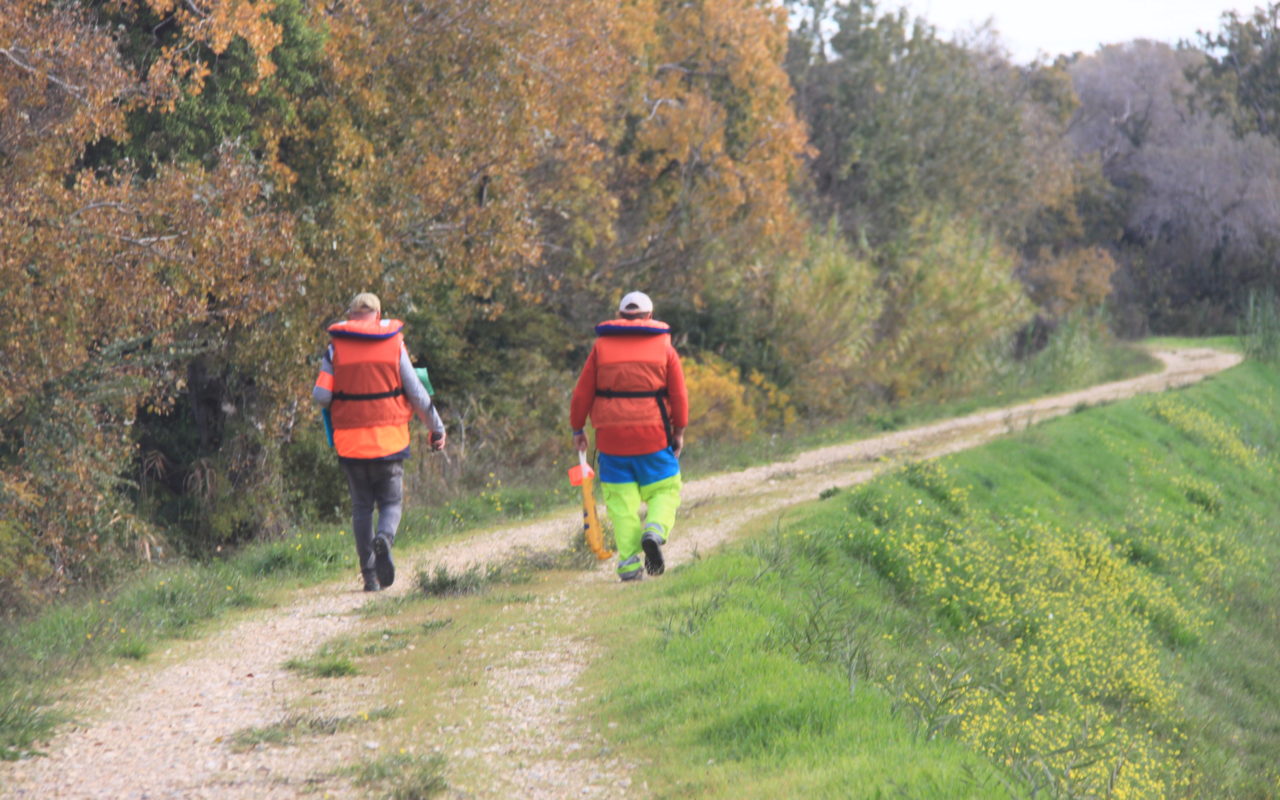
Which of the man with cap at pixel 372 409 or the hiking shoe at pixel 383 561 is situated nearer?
the man with cap at pixel 372 409

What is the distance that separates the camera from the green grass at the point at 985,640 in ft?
18.1

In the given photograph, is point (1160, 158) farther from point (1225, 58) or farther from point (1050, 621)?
point (1050, 621)

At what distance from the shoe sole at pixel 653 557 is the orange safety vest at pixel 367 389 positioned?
182 cm

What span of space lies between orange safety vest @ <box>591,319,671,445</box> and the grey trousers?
Result: 147 centimetres

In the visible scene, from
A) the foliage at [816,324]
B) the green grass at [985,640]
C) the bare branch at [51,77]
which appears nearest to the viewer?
the green grass at [985,640]

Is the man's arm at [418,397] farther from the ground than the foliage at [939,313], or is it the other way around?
the man's arm at [418,397]

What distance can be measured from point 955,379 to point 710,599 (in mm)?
21920

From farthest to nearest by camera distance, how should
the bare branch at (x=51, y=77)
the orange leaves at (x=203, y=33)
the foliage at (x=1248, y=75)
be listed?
the foliage at (x=1248, y=75), the orange leaves at (x=203, y=33), the bare branch at (x=51, y=77)

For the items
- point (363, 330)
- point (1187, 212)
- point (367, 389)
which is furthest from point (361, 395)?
point (1187, 212)

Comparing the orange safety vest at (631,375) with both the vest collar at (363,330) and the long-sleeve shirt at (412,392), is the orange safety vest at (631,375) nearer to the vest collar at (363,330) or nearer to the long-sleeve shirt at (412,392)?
the long-sleeve shirt at (412,392)

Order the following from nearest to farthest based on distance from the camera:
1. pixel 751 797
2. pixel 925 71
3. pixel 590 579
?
pixel 751 797 < pixel 590 579 < pixel 925 71

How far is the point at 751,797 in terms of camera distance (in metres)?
4.86

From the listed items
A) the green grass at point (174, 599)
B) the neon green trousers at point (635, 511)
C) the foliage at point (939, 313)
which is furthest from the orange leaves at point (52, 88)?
the foliage at point (939, 313)

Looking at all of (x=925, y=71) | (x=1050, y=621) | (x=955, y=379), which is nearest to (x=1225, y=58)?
(x=925, y=71)
